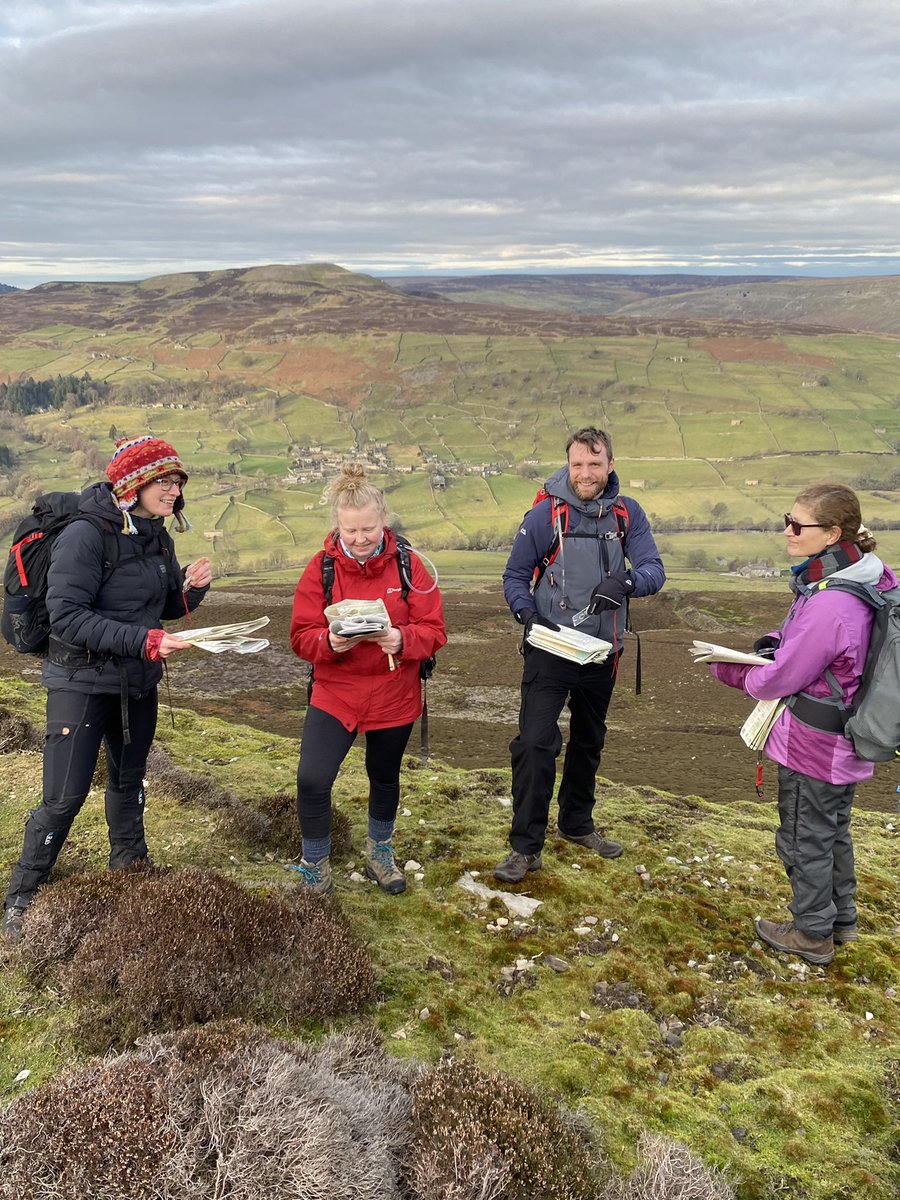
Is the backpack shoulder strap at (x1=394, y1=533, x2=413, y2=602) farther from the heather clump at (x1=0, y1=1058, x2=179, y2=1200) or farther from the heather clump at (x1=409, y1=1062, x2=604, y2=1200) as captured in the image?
the heather clump at (x1=0, y1=1058, x2=179, y2=1200)

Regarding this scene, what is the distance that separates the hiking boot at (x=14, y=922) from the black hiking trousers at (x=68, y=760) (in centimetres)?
3

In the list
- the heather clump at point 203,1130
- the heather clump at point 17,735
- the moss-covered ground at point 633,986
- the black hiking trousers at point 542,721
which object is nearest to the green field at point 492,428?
the heather clump at point 17,735

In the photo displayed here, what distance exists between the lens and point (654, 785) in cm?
1193

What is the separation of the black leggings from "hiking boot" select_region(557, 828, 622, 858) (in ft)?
6.41

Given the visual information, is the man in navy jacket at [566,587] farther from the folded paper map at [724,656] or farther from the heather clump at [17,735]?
the heather clump at [17,735]

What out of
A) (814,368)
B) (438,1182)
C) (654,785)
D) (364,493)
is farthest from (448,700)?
(814,368)

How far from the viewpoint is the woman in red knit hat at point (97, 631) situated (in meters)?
4.53

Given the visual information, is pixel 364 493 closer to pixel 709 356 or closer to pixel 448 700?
pixel 448 700

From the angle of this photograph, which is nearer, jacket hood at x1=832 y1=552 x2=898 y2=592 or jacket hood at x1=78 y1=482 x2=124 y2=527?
jacket hood at x1=832 y1=552 x2=898 y2=592

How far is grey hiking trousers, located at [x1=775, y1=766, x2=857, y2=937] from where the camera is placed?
4.89 meters

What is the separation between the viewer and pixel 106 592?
4.80 meters

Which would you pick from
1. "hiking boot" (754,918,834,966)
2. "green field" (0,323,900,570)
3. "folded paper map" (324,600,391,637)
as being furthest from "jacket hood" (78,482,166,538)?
"green field" (0,323,900,570)

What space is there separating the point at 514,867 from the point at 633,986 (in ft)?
4.49

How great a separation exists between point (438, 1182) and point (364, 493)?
3461 millimetres
